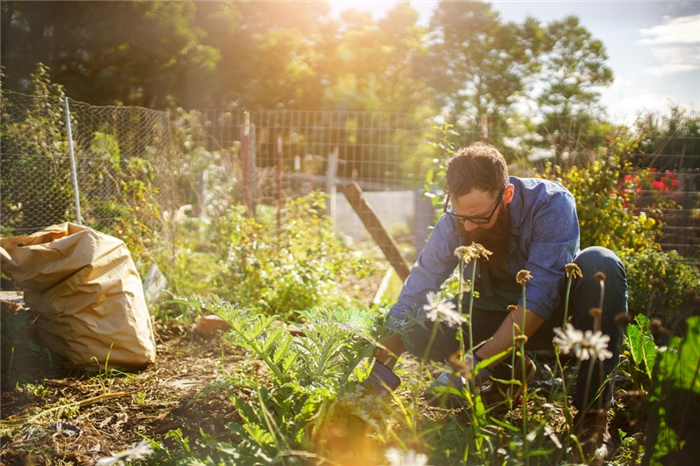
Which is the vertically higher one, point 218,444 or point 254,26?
point 254,26

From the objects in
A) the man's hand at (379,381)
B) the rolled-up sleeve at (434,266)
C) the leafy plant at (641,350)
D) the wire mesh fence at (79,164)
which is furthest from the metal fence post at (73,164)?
the leafy plant at (641,350)

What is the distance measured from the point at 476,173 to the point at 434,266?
48cm

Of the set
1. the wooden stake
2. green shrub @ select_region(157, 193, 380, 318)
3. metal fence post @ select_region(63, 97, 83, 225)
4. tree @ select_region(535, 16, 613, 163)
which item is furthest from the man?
tree @ select_region(535, 16, 613, 163)

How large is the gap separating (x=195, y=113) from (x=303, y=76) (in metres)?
11.9

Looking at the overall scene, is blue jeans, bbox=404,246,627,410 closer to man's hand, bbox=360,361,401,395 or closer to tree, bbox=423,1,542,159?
man's hand, bbox=360,361,401,395

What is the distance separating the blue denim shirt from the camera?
196 centimetres

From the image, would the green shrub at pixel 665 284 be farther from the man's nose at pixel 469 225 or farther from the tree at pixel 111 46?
the tree at pixel 111 46

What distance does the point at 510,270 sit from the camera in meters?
2.32

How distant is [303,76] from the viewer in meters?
19.3

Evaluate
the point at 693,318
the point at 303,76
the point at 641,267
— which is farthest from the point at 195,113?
the point at 303,76

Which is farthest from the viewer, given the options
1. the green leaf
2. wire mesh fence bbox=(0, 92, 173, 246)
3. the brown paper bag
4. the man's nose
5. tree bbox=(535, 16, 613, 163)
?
tree bbox=(535, 16, 613, 163)

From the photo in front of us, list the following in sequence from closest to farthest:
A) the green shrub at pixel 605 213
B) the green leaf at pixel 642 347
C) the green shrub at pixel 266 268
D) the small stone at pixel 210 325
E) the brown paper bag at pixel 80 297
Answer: the green leaf at pixel 642 347, the brown paper bag at pixel 80 297, the small stone at pixel 210 325, the green shrub at pixel 605 213, the green shrub at pixel 266 268

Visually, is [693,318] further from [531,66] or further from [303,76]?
[531,66]

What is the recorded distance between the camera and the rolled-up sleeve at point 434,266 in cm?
221
